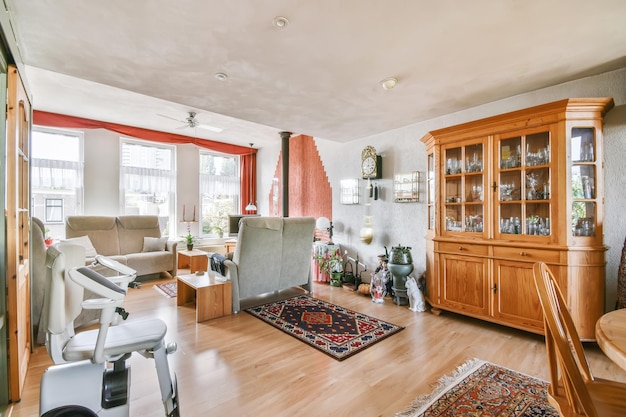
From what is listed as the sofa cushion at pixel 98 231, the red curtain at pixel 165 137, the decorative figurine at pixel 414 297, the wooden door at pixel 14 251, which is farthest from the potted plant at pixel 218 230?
the wooden door at pixel 14 251

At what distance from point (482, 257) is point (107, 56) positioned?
3848mm

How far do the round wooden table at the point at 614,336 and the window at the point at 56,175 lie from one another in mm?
6701

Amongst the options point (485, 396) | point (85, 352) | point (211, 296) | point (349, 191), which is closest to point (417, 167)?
point (349, 191)

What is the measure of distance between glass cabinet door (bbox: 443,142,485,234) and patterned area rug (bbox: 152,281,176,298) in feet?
12.5

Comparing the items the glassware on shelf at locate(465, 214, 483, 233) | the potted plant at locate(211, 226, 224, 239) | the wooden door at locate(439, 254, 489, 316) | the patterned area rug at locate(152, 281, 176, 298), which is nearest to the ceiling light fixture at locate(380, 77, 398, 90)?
the glassware on shelf at locate(465, 214, 483, 233)

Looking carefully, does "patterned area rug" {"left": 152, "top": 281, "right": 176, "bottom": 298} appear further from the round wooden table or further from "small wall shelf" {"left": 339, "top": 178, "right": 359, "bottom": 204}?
the round wooden table

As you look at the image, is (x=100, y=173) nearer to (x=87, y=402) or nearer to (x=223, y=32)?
(x=223, y=32)

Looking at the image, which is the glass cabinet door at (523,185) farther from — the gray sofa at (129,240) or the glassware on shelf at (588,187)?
the gray sofa at (129,240)

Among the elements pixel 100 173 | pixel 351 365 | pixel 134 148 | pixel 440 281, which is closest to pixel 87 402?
pixel 351 365

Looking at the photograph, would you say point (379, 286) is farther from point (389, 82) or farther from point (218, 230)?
point (218, 230)

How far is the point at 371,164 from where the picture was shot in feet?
14.7

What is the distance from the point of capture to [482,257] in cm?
301

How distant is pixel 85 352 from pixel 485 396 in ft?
7.87

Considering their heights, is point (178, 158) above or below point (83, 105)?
below
